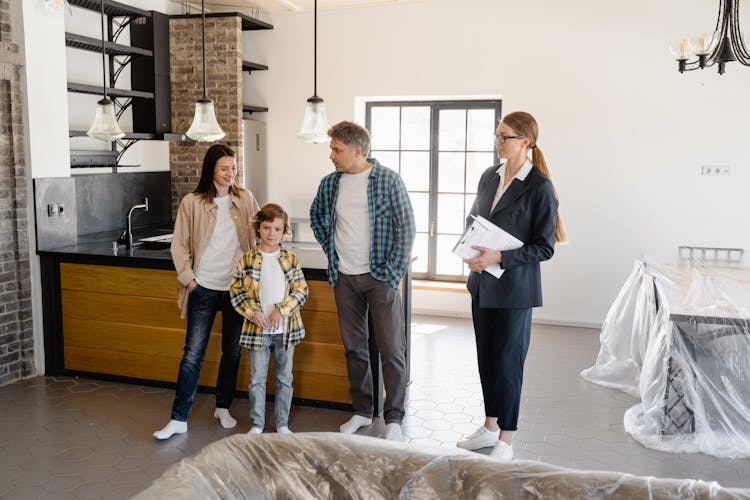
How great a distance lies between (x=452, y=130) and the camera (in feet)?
22.7

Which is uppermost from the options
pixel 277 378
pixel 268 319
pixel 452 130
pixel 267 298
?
pixel 452 130

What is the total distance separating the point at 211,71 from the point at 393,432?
420 centimetres

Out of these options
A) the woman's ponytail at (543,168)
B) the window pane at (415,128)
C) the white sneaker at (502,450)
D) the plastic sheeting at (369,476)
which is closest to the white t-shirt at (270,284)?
the white sneaker at (502,450)

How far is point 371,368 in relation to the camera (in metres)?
4.08

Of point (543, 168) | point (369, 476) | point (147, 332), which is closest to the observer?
point (369, 476)

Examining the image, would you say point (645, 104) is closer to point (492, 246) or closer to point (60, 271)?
point (492, 246)

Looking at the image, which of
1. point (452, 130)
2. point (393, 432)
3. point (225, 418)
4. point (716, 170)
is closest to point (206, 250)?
point (225, 418)

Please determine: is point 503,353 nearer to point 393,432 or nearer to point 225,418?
point 393,432

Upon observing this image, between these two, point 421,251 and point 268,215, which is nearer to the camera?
point 268,215

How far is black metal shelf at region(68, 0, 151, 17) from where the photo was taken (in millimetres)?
5602

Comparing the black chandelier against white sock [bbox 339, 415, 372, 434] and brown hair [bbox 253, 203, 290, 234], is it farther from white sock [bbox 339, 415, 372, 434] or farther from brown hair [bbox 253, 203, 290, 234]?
white sock [bbox 339, 415, 372, 434]

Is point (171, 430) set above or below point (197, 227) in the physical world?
below

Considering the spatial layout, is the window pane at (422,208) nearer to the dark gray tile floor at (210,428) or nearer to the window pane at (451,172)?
the window pane at (451,172)

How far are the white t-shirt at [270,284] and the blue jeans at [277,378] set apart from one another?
4.5 inches
